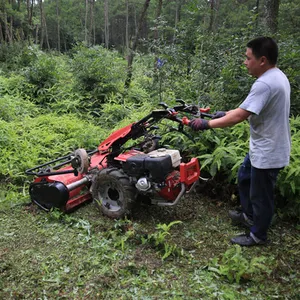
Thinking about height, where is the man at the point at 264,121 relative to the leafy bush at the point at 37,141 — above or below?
above

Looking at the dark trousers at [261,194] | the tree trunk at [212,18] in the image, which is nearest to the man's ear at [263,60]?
the dark trousers at [261,194]

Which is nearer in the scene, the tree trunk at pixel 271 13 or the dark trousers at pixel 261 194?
the dark trousers at pixel 261 194

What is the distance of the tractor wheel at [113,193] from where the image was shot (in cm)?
361

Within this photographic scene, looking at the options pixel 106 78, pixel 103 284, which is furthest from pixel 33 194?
pixel 106 78

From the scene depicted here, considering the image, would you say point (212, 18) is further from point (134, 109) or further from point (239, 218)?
point (239, 218)

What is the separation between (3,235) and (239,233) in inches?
107

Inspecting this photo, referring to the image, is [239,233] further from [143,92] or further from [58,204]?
[143,92]

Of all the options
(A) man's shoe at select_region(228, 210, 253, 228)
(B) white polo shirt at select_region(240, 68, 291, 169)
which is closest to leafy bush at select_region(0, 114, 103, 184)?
(A) man's shoe at select_region(228, 210, 253, 228)

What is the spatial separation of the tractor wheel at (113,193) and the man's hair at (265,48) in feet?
6.39

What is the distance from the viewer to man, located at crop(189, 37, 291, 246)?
9.13 feet

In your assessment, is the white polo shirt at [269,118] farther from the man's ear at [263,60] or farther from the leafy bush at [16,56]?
the leafy bush at [16,56]

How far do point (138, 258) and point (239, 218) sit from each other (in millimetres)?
1364

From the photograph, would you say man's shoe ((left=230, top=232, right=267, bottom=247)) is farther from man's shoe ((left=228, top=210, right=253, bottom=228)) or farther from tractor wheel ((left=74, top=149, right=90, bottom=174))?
tractor wheel ((left=74, top=149, right=90, bottom=174))

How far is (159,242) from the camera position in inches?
127
